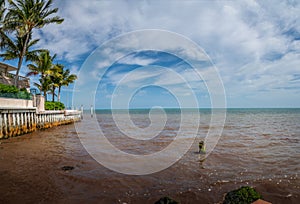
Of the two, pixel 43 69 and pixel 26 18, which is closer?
pixel 26 18

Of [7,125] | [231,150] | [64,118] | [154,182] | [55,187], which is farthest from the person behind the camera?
[64,118]

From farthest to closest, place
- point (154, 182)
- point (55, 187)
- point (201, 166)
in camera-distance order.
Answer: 1. point (201, 166)
2. point (154, 182)
3. point (55, 187)

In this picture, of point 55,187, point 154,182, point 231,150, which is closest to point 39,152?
point 55,187

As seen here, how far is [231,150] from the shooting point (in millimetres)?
12852

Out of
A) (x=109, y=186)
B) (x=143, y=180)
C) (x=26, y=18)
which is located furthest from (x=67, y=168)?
(x=26, y=18)

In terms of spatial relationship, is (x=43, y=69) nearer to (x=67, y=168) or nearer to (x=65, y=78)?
(x=65, y=78)

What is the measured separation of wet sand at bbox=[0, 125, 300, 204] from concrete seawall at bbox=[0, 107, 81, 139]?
27.2ft

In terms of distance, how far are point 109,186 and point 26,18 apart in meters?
25.5

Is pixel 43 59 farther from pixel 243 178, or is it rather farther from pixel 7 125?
pixel 243 178

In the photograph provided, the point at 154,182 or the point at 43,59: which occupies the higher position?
the point at 43,59

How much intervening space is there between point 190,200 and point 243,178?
9.99 feet

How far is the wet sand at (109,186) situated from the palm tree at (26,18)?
2000cm

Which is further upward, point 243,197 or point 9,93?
point 9,93

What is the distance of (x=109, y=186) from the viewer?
21.8 ft
